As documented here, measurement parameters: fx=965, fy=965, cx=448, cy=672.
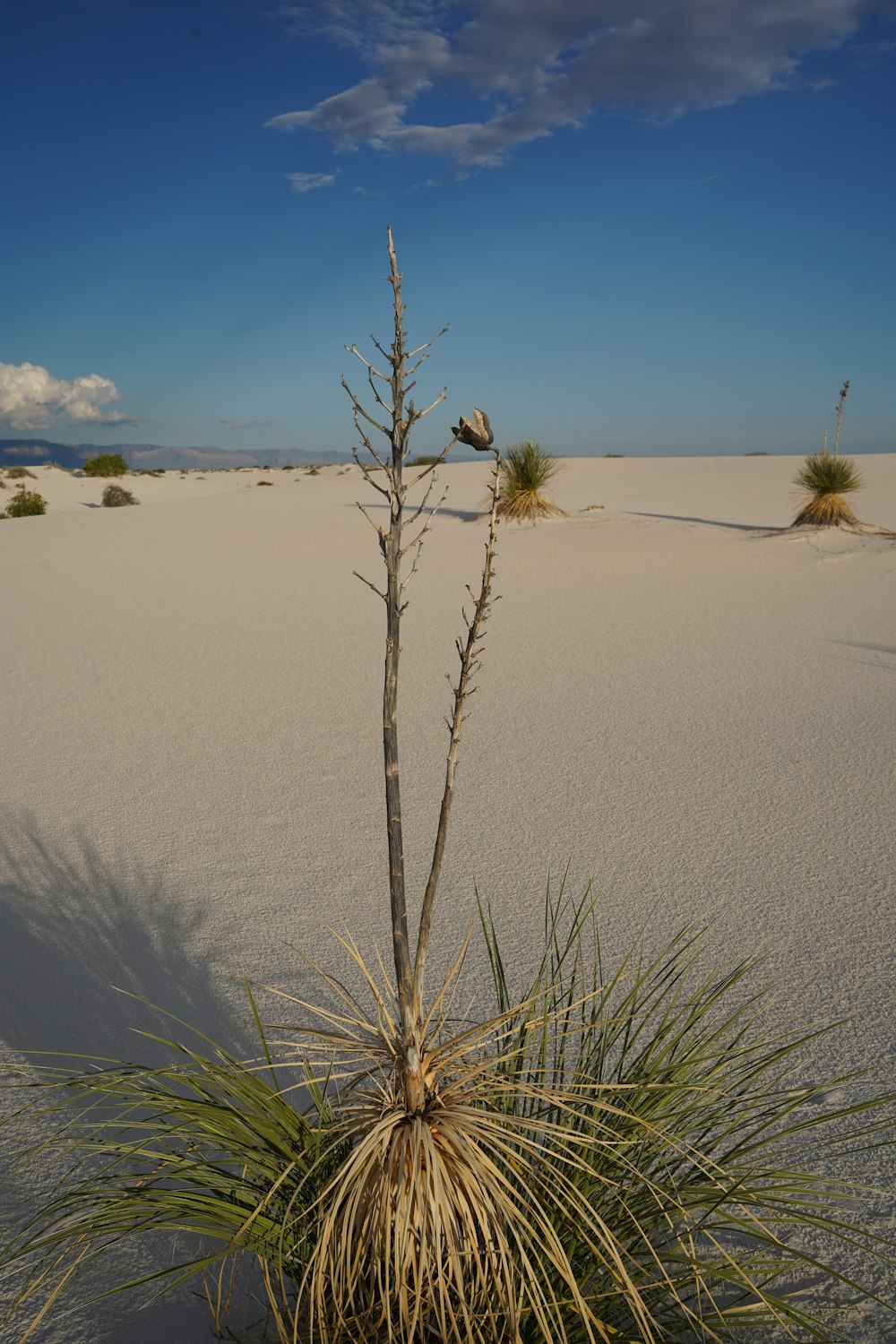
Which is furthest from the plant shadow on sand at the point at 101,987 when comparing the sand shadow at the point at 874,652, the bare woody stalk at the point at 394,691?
the sand shadow at the point at 874,652

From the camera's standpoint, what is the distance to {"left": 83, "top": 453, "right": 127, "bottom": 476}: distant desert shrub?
1537 inches

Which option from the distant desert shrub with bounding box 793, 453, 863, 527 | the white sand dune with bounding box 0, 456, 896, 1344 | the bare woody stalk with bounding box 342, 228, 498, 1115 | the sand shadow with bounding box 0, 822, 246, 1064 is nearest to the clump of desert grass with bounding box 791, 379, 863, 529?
the distant desert shrub with bounding box 793, 453, 863, 527

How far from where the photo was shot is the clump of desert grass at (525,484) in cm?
1396

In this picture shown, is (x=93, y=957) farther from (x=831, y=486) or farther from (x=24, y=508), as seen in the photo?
(x=24, y=508)

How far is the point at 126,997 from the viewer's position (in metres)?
3.23

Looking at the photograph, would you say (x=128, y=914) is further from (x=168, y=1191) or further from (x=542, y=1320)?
(x=542, y=1320)

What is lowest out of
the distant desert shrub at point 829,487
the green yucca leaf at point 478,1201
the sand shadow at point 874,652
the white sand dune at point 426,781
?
the white sand dune at point 426,781

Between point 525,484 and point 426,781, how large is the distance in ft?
31.7

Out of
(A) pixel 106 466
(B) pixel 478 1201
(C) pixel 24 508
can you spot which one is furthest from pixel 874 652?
(A) pixel 106 466

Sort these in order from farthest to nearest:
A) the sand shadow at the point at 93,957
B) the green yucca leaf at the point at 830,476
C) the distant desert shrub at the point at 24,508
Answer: the distant desert shrub at the point at 24,508
the green yucca leaf at the point at 830,476
the sand shadow at the point at 93,957

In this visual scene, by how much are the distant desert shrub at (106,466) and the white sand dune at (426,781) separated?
29680 millimetres

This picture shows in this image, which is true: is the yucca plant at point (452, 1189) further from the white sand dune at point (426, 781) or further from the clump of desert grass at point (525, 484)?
the clump of desert grass at point (525, 484)

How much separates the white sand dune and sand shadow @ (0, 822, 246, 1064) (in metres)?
0.01

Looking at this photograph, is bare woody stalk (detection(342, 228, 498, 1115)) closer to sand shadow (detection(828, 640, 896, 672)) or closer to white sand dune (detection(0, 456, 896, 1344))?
white sand dune (detection(0, 456, 896, 1344))
